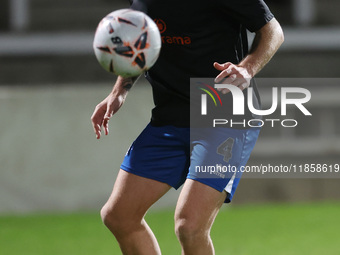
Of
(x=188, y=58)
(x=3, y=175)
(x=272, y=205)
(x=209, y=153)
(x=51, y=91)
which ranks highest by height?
(x=188, y=58)

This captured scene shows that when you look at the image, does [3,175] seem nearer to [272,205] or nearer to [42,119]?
[42,119]

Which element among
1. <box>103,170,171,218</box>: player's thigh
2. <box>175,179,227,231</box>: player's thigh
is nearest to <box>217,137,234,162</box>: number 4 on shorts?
<box>175,179,227,231</box>: player's thigh

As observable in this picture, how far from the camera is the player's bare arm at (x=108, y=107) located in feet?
14.0

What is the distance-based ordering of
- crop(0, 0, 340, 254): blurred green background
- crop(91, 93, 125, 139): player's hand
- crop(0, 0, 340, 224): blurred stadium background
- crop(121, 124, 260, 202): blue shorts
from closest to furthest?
crop(121, 124, 260, 202): blue shorts
crop(91, 93, 125, 139): player's hand
crop(0, 0, 340, 254): blurred green background
crop(0, 0, 340, 224): blurred stadium background

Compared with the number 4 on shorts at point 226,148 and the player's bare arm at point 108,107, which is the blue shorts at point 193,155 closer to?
the number 4 on shorts at point 226,148

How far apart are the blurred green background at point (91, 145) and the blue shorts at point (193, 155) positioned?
2606 millimetres

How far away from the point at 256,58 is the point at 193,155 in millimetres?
647

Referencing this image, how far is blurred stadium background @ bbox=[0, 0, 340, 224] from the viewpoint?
9.49m

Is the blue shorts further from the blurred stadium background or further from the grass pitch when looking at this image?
the blurred stadium background

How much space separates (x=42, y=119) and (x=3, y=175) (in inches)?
34.2

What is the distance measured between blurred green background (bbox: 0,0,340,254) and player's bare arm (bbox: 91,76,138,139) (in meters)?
2.68

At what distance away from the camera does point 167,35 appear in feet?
13.5

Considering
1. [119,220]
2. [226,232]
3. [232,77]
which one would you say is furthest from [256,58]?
[226,232]

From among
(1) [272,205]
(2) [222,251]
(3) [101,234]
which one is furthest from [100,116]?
(1) [272,205]
